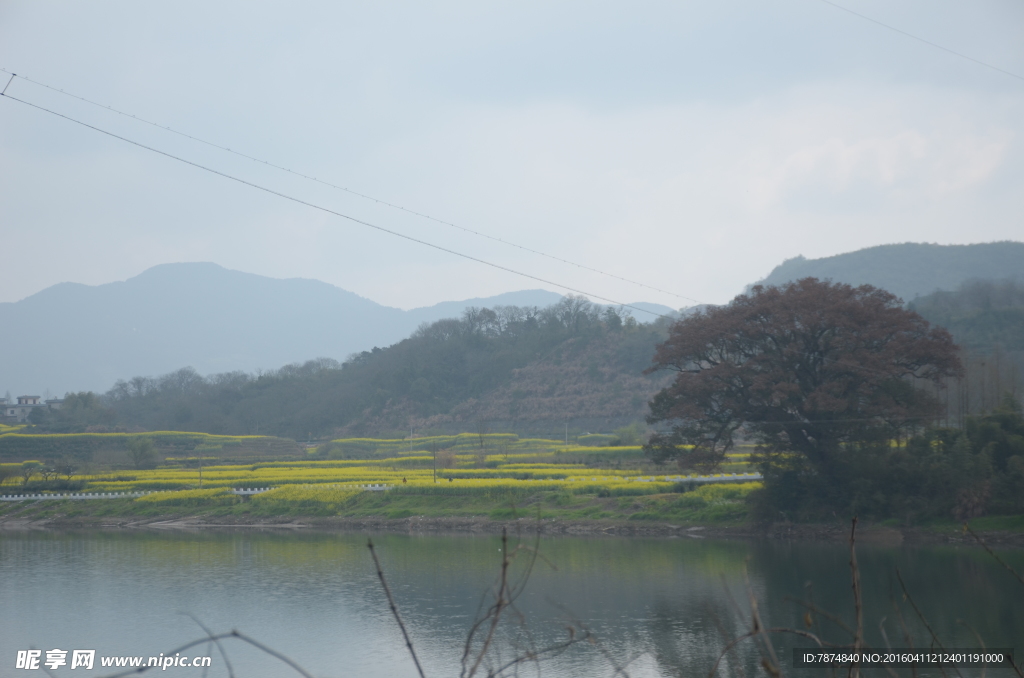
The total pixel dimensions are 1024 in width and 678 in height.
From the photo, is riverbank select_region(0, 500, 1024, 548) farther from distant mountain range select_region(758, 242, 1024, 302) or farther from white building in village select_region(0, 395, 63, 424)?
distant mountain range select_region(758, 242, 1024, 302)

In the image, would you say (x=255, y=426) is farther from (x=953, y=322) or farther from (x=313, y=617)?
(x=313, y=617)

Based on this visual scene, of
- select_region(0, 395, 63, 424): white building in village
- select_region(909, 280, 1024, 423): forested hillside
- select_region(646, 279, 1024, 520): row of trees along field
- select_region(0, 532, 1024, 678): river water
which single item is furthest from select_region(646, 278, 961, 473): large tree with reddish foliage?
select_region(0, 395, 63, 424): white building in village

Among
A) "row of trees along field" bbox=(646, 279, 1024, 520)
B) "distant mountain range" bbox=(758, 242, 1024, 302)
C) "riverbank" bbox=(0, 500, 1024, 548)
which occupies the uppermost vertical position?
"distant mountain range" bbox=(758, 242, 1024, 302)

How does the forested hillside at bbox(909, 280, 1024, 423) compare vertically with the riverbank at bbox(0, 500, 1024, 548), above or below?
above

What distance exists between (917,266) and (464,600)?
135 metres

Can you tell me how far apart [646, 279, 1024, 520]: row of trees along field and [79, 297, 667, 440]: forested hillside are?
3269cm

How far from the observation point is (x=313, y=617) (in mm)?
14680

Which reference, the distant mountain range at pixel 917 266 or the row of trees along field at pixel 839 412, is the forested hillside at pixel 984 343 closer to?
the row of trees along field at pixel 839 412

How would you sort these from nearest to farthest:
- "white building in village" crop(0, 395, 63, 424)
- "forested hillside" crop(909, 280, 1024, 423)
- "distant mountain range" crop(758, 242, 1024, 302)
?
"forested hillside" crop(909, 280, 1024, 423)
"white building in village" crop(0, 395, 63, 424)
"distant mountain range" crop(758, 242, 1024, 302)

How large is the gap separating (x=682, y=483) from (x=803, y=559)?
9.13 meters

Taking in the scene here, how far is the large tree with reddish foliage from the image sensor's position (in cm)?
2208

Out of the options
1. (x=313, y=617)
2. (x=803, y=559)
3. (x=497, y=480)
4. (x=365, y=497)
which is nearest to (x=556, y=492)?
(x=497, y=480)

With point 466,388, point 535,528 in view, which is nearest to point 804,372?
point 535,528

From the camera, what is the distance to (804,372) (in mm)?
23391
